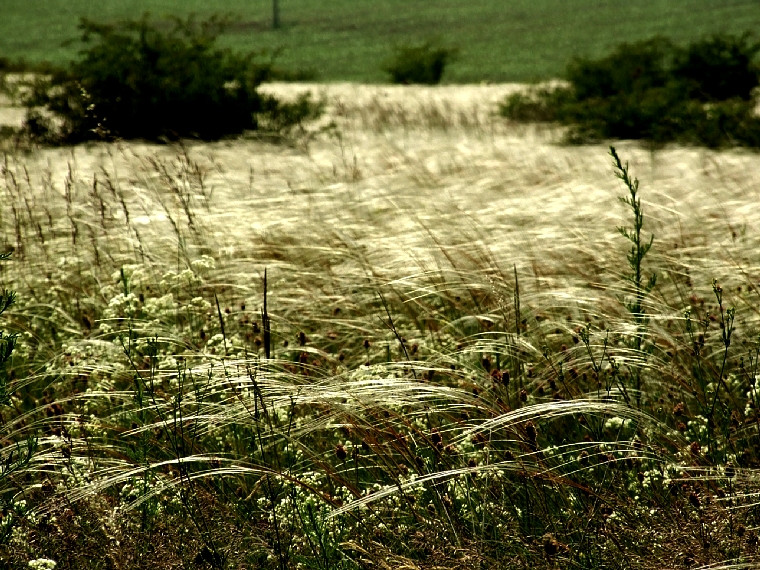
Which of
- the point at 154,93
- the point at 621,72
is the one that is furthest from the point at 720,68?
the point at 154,93

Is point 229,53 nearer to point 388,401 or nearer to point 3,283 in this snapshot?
point 3,283

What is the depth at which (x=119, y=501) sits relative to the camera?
82.0 inches

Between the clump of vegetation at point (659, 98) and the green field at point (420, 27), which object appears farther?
the green field at point (420, 27)

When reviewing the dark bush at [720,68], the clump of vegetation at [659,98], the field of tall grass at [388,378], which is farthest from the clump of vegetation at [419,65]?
the field of tall grass at [388,378]

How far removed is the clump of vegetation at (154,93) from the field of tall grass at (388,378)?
304 centimetres

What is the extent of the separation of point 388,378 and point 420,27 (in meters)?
41.3

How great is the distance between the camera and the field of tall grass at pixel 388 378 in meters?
1.89

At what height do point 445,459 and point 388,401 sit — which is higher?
point 388,401

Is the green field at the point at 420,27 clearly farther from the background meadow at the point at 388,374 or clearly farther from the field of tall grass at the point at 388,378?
the background meadow at the point at 388,374

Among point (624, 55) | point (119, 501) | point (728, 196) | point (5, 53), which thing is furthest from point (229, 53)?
point (5, 53)

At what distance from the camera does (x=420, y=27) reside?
41781 millimetres

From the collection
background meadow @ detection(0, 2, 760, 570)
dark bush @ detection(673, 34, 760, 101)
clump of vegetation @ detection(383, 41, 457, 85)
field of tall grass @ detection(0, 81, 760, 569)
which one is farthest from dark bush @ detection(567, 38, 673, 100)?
clump of vegetation @ detection(383, 41, 457, 85)

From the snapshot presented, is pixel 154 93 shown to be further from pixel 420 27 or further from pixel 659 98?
pixel 420 27

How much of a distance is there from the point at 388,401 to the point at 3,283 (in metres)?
1.91
